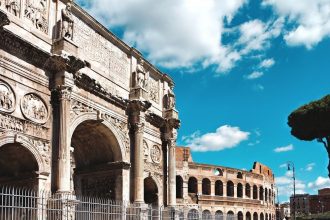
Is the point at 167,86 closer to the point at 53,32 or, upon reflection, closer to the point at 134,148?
the point at 134,148

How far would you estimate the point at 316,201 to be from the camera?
81.1 meters

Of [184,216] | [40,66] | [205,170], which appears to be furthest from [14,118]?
[205,170]

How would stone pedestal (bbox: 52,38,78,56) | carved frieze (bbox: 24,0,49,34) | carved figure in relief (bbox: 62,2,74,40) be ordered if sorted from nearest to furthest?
1. carved frieze (bbox: 24,0,49,34)
2. stone pedestal (bbox: 52,38,78,56)
3. carved figure in relief (bbox: 62,2,74,40)

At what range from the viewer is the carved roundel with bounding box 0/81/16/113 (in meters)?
12.4

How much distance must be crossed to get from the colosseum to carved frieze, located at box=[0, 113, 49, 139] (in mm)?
27

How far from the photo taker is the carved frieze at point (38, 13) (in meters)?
14.0

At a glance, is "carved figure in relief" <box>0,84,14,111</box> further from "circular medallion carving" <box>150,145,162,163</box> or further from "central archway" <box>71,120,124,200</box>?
"circular medallion carving" <box>150,145,162,163</box>

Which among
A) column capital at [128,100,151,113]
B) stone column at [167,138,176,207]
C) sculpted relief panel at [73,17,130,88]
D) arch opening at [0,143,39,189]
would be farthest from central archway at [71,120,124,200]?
stone column at [167,138,176,207]

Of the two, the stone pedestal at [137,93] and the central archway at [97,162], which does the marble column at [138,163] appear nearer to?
the central archway at [97,162]

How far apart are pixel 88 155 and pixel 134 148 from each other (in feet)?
5.64

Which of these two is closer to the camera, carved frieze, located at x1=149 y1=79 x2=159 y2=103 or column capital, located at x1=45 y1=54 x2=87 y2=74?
column capital, located at x1=45 y1=54 x2=87 y2=74

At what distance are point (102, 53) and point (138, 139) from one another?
340 centimetres

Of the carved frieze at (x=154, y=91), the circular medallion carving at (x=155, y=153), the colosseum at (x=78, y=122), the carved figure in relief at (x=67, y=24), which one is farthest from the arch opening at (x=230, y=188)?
the carved figure in relief at (x=67, y=24)

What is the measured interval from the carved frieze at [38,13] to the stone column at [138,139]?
16.0 ft
